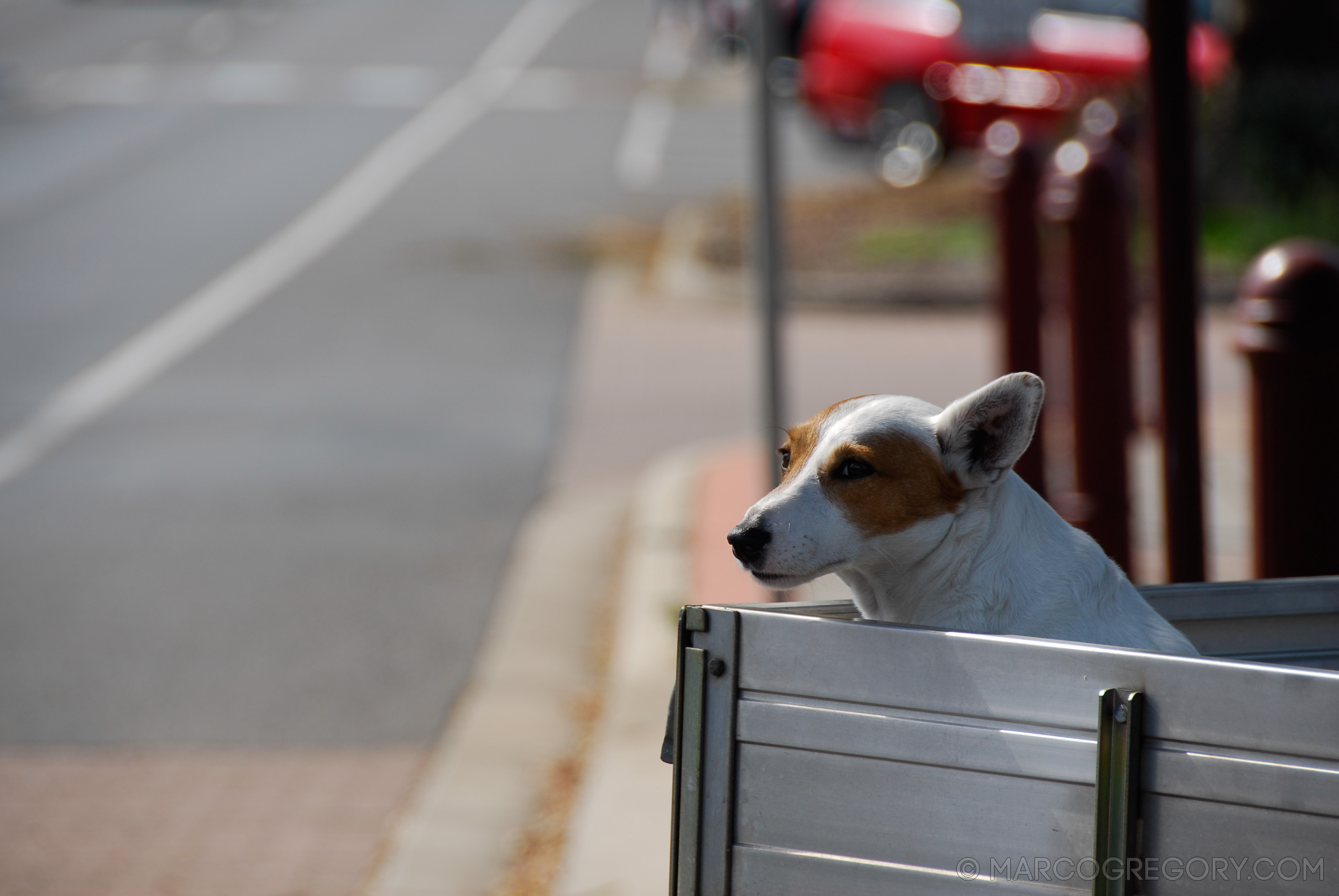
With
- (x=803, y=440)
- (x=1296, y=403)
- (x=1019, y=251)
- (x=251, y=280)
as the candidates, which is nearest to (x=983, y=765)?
(x=803, y=440)

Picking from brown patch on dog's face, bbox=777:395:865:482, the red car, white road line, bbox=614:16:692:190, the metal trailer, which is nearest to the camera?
the metal trailer

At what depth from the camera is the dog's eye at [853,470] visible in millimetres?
2297

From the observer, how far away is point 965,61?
16.3 metres

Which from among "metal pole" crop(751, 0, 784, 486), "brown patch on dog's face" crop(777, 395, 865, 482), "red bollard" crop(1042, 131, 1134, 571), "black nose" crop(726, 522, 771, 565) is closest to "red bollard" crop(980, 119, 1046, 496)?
"red bollard" crop(1042, 131, 1134, 571)

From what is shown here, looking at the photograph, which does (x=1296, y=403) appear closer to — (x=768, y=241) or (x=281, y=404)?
(x=768, y=241)

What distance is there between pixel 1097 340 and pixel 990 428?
11.9 ft

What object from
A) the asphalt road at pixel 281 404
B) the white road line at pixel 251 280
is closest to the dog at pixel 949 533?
the asphalt road at pixel 281 404

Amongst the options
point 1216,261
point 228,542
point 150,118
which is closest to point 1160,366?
point 228,542

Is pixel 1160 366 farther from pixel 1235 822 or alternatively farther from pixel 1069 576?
pixel 1235 822

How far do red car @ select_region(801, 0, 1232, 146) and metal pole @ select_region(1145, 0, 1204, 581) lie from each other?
10.5 m

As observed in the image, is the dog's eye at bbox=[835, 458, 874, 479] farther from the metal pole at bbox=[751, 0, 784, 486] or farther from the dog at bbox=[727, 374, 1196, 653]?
the metal pole at bbox=[751, 0, 784, 486]

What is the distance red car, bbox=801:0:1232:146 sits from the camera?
15086 millimetres

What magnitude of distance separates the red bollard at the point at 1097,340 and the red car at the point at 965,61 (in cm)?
875

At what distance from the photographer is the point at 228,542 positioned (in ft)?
22.7
